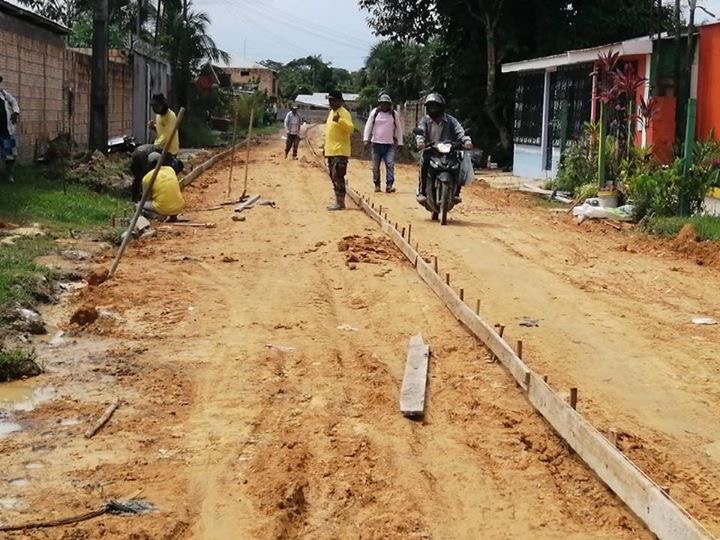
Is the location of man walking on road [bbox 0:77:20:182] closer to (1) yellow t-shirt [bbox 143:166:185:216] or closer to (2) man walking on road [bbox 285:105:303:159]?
(1) yellow t-shirt [bbox 143:166:185:216]

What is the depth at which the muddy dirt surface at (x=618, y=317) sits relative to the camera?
5352 mm

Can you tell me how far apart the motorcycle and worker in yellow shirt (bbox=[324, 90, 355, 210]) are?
78.8 inches

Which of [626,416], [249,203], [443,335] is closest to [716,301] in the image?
[443,335]

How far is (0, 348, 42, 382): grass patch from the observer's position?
6.36 m

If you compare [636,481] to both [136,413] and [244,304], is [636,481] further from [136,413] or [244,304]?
[244,304]

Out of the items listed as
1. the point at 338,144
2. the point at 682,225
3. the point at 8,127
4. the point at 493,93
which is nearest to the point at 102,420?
the point at 682,225

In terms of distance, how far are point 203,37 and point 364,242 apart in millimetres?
33537

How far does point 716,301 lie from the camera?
912cm

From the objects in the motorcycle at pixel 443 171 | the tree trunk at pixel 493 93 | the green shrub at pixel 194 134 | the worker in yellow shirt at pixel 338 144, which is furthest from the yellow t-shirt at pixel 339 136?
the green shrub at pixel 194 134

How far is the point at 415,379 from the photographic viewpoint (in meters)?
6.21

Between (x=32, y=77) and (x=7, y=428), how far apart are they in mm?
15887

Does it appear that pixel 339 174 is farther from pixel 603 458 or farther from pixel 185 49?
pixel 185 49

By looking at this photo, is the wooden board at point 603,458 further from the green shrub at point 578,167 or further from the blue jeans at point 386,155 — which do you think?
the green shrub at point 578,167

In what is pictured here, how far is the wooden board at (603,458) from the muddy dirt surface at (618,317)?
0.92 ft
